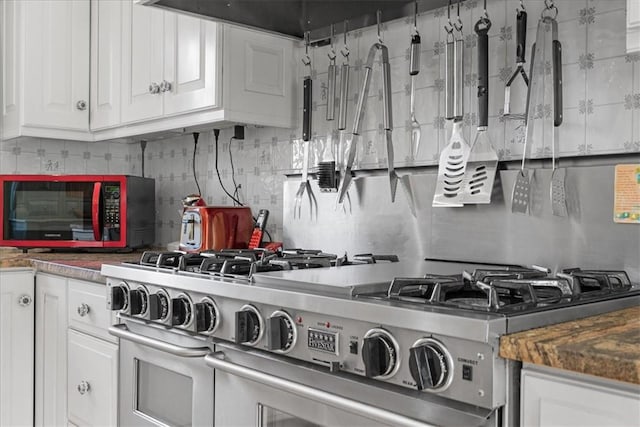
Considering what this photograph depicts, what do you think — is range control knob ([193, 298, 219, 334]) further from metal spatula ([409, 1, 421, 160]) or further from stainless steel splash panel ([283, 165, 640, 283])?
metal spatula ([409, 1, 421, 160])

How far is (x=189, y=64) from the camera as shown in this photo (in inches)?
92.9

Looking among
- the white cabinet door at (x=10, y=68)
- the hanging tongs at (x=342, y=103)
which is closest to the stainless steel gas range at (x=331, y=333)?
the hanging tongs at (x=342, y=103)

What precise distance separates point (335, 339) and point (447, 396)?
0.84 feet

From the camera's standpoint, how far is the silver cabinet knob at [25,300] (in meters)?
2.53

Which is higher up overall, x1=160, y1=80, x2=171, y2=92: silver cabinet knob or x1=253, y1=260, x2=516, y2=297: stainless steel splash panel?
x1=160, y1=80, x2=171, y2=92: silver cabinet knob

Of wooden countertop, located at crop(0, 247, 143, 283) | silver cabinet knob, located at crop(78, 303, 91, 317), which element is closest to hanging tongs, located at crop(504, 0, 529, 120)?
wooden countertop, located at crop(0, 247, 143, 283)

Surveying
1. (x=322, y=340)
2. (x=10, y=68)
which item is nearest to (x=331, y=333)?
(x=322, y=340)

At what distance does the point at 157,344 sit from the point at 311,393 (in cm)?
59

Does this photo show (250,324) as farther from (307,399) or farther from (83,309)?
(83,309)

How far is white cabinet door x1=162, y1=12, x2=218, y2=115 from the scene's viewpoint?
88.6 inches

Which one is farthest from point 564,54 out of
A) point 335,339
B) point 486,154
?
point 335,339

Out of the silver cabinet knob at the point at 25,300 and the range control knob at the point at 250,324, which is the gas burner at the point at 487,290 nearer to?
the range control knob at the point at 250,324

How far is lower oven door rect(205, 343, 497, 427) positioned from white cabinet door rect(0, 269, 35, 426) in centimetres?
133

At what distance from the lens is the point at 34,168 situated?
10.5ft
